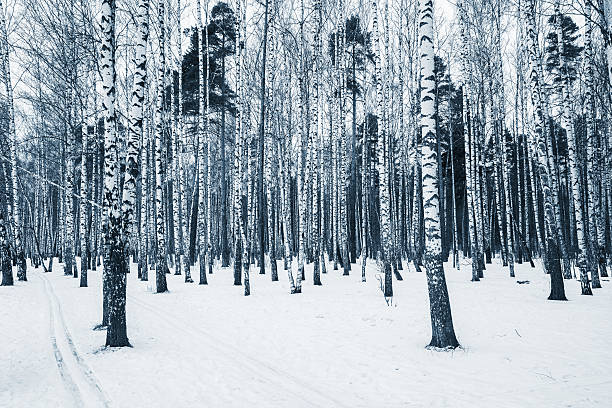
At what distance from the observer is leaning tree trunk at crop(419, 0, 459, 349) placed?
263 inches

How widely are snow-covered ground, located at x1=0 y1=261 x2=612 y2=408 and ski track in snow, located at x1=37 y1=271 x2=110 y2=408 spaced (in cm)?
2

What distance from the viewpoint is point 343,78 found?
63.8 ft

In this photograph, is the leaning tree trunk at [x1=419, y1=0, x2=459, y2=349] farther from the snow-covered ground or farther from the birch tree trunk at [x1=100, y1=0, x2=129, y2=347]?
the birch tree trunk at [x1=100, y1=0, x2=129, y2=347]

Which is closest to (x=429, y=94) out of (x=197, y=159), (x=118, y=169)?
(x=118, y=169)

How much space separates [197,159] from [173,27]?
244 inches

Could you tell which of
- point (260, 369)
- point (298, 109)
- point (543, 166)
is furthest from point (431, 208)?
point (298, 109)

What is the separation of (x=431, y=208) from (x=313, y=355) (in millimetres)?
3109

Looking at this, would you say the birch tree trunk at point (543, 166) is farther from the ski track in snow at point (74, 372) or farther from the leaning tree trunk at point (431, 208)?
the ski track in snow at point (74, 372)

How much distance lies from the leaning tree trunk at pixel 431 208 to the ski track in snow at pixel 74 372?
486 centimetres

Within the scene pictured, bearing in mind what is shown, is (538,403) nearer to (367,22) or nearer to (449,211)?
(367,22)

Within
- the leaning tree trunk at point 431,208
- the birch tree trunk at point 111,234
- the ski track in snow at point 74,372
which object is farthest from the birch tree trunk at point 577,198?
the ski track in snow at point 74,372

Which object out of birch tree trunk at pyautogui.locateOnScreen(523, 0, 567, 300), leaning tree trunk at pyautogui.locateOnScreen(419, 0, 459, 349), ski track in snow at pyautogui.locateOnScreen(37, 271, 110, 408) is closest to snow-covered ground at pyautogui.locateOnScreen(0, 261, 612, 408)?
ski track in snow at pyautogui.locateOnScreen(37, 271, 110, 408)

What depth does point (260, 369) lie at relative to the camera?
19.5 ft

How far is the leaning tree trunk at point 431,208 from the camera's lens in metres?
6.68
